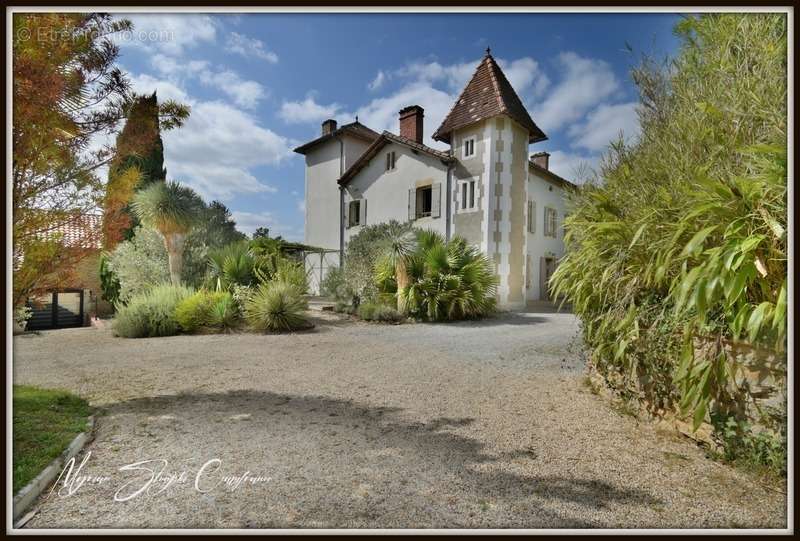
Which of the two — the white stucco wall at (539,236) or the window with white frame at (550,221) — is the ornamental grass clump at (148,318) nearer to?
the white stucco wall at (539,236)

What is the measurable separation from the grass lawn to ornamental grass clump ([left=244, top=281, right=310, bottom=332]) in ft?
15.4

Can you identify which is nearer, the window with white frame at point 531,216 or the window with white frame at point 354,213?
the window with white frame at point 531,216

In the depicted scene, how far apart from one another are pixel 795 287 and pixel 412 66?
2843 millimetres

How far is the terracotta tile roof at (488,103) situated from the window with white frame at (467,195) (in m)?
2.04

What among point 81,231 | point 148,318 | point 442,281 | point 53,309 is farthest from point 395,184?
point 81,231

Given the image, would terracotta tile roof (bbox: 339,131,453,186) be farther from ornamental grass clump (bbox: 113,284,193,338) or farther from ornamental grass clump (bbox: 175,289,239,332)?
ornamental grass clump (bbox: 113,284,193,338)

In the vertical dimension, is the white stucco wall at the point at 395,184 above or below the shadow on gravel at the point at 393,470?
above

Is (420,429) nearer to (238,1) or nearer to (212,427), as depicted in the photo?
(212,427)

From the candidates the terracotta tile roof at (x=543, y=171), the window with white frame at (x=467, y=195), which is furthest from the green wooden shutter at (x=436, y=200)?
the terracotta tile roof at (x=543, y=171)

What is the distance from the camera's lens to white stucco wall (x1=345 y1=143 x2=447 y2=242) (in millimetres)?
14461

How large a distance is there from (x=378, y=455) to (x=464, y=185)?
12284mm

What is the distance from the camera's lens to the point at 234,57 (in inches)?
111

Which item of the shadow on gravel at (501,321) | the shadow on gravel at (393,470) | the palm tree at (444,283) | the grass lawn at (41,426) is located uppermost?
the palm tree at (444,283)

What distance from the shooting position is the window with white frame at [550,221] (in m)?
15.7
